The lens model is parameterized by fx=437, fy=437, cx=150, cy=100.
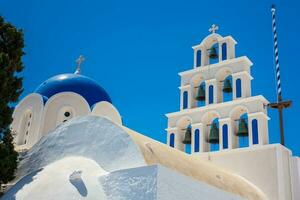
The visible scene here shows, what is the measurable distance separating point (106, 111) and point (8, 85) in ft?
17.3

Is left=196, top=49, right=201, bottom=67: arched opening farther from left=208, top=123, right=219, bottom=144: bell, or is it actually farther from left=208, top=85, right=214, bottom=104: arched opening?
left=208, top=123, right=219, bottom=144: bell

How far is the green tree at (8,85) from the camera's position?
8.22m

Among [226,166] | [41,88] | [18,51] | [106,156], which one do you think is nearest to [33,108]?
[41,88]

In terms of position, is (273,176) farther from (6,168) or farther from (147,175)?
(6,168)

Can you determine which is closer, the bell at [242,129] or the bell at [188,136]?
the bell at [242,129]

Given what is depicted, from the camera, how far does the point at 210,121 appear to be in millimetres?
14500

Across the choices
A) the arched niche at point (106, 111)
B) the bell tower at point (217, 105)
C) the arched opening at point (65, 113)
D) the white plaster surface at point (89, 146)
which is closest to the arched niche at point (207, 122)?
the bell tower at point (217, 105)

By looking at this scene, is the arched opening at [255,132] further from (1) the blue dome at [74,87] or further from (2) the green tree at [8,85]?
(2) the green tree at [8,85]

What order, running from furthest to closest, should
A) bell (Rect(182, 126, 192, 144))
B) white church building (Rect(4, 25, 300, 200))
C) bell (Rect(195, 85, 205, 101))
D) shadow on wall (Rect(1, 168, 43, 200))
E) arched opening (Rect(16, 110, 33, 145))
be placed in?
bell (Rect(195, 85, 205, 101)) < bell (Rect(182, 126, 192, 144)) < arched opening (Rect(16, 110, 33, 145)) < white church building (Rect(4, 25, 300, 200)) < shadow on wall (Rect(1, 168, 43, 200))

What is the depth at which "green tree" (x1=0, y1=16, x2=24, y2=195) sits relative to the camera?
27.0ft

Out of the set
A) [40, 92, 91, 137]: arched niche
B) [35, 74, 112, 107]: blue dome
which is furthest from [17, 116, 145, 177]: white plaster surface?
[35, 74, 112, 107]: blue dome

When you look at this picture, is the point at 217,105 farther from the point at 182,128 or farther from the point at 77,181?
the point at 77,181

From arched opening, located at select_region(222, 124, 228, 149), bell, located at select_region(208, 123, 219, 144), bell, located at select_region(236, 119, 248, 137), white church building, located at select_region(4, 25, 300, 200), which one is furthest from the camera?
bell, located at select_region(208, 123, 219, 144)

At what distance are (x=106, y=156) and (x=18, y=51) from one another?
109 inches
